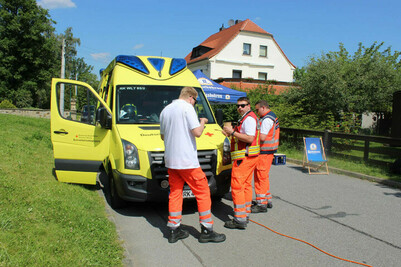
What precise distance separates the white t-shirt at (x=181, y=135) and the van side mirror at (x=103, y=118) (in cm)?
186

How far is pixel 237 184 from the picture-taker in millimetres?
4871

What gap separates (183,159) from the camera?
4.31m

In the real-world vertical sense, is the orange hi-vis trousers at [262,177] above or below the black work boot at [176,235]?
above

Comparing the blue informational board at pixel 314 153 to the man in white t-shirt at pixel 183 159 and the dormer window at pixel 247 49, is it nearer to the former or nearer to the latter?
the man in white t-shirt at pixel 183 159

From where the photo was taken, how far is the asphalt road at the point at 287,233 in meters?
4.00

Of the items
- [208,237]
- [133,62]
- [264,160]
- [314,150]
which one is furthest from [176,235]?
[314,150]

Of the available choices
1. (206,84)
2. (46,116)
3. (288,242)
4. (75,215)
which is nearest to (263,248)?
(288,242)

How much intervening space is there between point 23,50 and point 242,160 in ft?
148

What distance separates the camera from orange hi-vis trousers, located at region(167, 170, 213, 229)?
14.3 ft

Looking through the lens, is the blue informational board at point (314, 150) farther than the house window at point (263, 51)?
No

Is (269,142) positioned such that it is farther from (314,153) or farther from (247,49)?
(247,49)

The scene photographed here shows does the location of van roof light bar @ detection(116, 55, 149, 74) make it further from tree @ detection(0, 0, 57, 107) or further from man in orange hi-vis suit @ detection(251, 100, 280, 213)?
tree @ detection(0, 0, 57, 107)

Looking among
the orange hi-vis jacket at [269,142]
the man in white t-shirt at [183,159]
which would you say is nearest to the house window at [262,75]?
the orange hi-vis jacket at [269,142]

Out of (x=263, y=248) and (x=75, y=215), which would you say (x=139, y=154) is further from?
(x=263, y=248)
